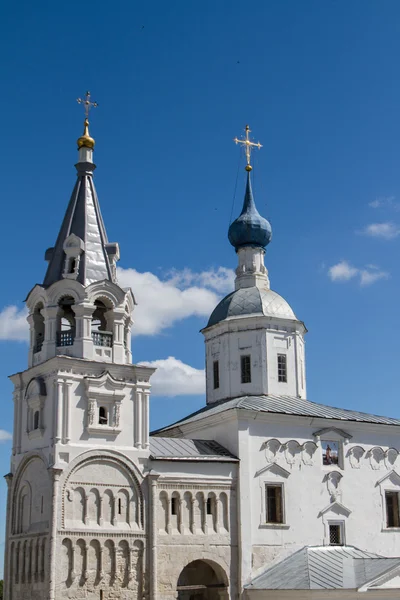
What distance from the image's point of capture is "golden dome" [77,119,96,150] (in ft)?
83.8

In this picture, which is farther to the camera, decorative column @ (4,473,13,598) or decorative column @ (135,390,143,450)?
decorative column @ (135,390,143,450)

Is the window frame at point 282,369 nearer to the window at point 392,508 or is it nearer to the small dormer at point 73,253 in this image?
the window at point 392,508

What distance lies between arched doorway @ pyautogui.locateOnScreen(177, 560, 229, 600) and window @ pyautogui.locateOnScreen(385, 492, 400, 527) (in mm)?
5918

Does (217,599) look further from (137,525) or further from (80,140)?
(80,140)

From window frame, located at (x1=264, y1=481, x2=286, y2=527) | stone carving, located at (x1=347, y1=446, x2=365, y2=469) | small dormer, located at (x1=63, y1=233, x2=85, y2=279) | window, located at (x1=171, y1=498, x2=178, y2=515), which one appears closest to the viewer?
window, located at (x1=171, y1=498, x2=178, y2=515)

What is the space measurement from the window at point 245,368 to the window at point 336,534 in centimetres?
528

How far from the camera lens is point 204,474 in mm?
23688

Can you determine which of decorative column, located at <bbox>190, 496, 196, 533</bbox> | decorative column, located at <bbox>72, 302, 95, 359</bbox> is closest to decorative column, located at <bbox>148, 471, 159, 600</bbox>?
decorative column, located at <bbox>190, 496, 196, 533</bbox>

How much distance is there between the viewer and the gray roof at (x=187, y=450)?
A: 23594 millimetres

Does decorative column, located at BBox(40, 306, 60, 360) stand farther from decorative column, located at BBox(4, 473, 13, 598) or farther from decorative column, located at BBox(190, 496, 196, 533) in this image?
decorative column, located at BBox(190, 496, 196, 533)

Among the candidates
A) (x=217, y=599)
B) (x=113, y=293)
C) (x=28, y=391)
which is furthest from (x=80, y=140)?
(x=217, y=599)

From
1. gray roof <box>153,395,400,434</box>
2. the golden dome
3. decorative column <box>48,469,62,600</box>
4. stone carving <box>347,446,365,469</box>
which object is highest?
the golden dome

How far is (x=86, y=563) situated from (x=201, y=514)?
11.9ft

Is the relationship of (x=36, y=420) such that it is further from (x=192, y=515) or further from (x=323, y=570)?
(x=323, y=570)
